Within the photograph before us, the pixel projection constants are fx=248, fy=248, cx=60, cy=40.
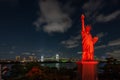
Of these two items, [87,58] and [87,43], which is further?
[87,43]

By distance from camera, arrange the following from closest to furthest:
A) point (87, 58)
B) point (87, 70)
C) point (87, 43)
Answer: point (87, 70)
point (87, 58)
point (87, 43)

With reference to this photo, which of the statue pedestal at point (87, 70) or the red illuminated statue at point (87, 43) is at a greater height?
the red illuminated statue at point (87, 43)

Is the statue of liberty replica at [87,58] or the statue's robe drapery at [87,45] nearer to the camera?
the statue of liberty replica at [87,58]

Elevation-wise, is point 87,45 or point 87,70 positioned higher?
point 87,45

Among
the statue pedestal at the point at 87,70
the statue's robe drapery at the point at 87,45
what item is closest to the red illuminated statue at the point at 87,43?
the statue's robe drapery at the point at 87,45

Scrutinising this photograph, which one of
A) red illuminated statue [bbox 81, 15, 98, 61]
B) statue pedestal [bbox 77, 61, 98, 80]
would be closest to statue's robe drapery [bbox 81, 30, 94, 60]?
red illuminated statue [bbox 81, 15, 98, 61]

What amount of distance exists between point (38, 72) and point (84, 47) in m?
12.6

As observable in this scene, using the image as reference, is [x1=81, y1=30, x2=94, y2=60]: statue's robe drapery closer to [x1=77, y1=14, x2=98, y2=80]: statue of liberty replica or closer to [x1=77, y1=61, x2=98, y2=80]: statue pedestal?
[x1=77, y1=14, x2=98, y2=80]: statue of liberty replica

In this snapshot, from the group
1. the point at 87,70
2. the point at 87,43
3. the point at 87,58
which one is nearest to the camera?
the point at 87,70

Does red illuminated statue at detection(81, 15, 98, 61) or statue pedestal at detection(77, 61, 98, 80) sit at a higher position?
red illuminated statue at detection(81, 15, 98, 61)

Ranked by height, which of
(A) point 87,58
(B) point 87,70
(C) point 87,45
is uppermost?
(C) point 87,45

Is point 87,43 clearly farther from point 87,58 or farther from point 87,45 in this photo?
point 87,58

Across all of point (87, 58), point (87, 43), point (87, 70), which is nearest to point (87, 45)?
point (87, 43)

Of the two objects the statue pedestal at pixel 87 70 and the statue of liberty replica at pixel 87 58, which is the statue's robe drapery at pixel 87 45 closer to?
the statue of liberty replica at pixel 87 58
